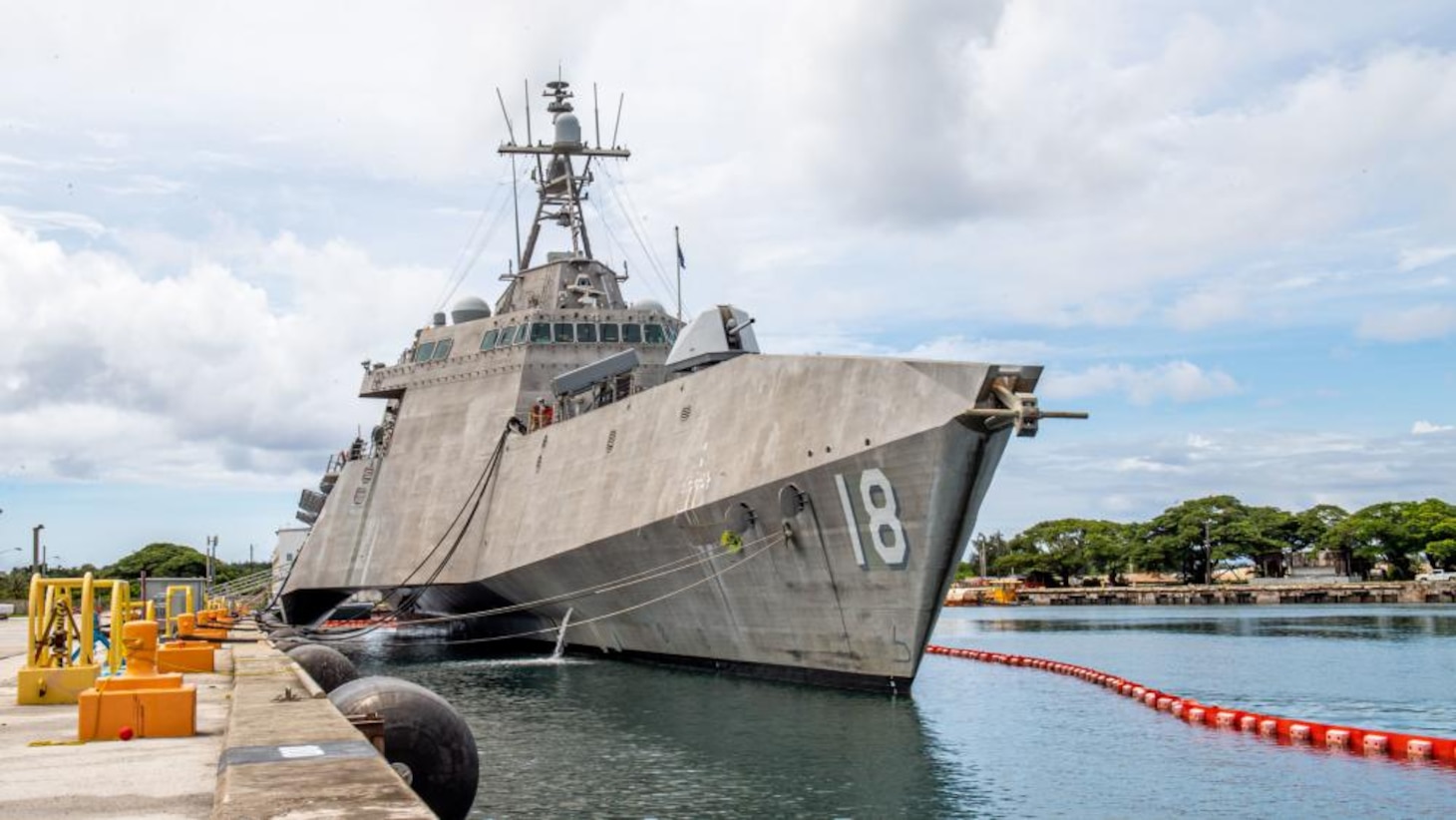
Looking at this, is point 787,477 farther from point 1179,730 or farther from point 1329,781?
point 1329,781

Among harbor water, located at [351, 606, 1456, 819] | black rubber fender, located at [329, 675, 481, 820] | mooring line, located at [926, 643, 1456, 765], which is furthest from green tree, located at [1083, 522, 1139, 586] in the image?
black rubber fender, located at [329, 675, 481, 820]

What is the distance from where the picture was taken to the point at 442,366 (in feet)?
104

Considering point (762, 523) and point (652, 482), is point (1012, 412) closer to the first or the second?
point (762, 523)

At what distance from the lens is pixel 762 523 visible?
19094 mm

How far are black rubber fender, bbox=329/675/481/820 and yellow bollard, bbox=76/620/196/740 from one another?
52.6 inches

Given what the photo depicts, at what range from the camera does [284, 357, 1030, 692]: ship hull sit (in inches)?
667

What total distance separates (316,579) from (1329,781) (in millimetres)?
27074

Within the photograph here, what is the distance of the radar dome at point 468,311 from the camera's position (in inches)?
1325

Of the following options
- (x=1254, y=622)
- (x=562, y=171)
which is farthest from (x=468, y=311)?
(x=1254, y=622)

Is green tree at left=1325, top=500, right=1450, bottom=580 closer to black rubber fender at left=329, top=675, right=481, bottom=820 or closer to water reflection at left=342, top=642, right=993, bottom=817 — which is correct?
water reflection at left=342, top=642, right=993, bottom=817

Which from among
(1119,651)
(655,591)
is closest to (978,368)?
(655,591)

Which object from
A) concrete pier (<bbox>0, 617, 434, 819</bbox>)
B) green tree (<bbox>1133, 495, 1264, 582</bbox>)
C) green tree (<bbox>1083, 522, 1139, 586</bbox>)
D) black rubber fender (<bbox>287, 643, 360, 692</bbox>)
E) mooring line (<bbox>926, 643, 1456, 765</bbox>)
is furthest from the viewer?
green tree (<bbox>1083, 522, 1139, 586</bbox>)

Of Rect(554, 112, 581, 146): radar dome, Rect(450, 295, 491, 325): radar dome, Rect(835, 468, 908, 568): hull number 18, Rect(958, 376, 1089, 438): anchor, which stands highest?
Rect(554, 112, 581, 146): radar dome

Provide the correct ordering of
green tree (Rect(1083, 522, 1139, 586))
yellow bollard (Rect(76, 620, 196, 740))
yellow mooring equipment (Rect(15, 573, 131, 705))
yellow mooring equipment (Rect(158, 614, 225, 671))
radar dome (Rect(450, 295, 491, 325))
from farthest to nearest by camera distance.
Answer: green tree (Rect(1083, 522, 1139, 586))
radar dome (Rect(450, 295, 491, 325))
yellow mooring equipment (Rect(158, 614, 225, 671))
yellow mooring equipment (Rect(15, 573, 131, 705))
yellow bollard (Rect(76, 620, 196, 740))
